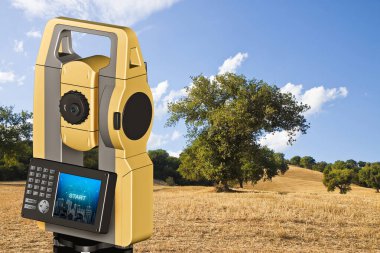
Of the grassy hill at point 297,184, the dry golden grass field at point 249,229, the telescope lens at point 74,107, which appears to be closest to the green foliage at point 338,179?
the grassy hill at point 297,184

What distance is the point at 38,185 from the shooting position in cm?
504

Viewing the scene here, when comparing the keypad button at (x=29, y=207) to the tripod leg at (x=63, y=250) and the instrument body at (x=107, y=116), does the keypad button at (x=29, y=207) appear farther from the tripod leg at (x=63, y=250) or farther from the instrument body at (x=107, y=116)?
the tripod leg at (x=63, y=250)

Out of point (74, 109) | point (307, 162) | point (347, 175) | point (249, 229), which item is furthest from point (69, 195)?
point (307, 162)

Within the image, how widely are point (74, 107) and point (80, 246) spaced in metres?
1.22

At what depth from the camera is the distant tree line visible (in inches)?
2980

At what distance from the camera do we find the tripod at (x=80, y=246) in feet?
16.5

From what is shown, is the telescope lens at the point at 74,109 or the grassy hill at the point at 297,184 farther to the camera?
the grassy hill at the point at 297,184

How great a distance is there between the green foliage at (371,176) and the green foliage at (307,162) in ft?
54.1

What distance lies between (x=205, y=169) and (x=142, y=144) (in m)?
32.0

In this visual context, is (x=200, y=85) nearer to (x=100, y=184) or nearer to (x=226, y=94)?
(x=226, y=94)

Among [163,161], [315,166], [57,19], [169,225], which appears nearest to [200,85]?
[169,225]

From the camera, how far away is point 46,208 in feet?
A: 16.5

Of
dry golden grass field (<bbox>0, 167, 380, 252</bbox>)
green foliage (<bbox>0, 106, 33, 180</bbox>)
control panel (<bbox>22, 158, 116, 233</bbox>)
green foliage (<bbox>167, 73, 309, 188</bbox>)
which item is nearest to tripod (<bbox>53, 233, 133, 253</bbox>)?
control panel (<bbox>22, 158, 116, 233</bbox>)

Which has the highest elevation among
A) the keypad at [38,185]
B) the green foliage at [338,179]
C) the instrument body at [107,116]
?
the green foliage at [338,179]
